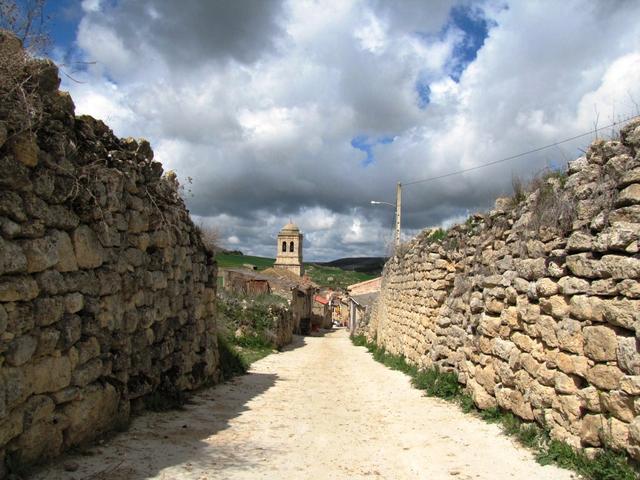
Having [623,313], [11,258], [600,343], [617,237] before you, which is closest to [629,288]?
[623,313]

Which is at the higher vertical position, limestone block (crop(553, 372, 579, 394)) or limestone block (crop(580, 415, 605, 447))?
limestone block (crop(553, 372, 579, 394))

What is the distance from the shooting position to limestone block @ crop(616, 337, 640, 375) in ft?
14.1

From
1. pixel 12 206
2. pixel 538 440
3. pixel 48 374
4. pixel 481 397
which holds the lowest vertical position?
pixel 538 440

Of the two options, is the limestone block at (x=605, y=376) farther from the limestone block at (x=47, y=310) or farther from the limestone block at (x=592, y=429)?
the limestone block at (x=47, y=310)

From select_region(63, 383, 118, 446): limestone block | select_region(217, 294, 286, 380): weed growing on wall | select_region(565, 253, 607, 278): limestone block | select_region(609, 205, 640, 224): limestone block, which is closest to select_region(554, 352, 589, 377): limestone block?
select_region(565, 253, 607, 278): limestone block

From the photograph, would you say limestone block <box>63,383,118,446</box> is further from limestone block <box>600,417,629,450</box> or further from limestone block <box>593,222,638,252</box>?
limestone block <box>593,222,638,252</box>

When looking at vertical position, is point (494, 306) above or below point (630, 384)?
above

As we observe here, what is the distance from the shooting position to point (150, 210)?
676 cm

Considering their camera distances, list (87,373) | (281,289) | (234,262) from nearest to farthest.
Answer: (87,373)
(281,289)
(234,262)

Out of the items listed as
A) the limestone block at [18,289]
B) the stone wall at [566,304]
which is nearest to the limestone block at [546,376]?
the stone wall at [566,304]

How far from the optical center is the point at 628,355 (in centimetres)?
436

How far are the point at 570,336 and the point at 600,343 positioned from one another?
0.46 m

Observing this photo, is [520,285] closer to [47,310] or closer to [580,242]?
[580,242]

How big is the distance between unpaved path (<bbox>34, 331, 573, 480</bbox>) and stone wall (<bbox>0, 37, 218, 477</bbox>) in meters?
0.43
